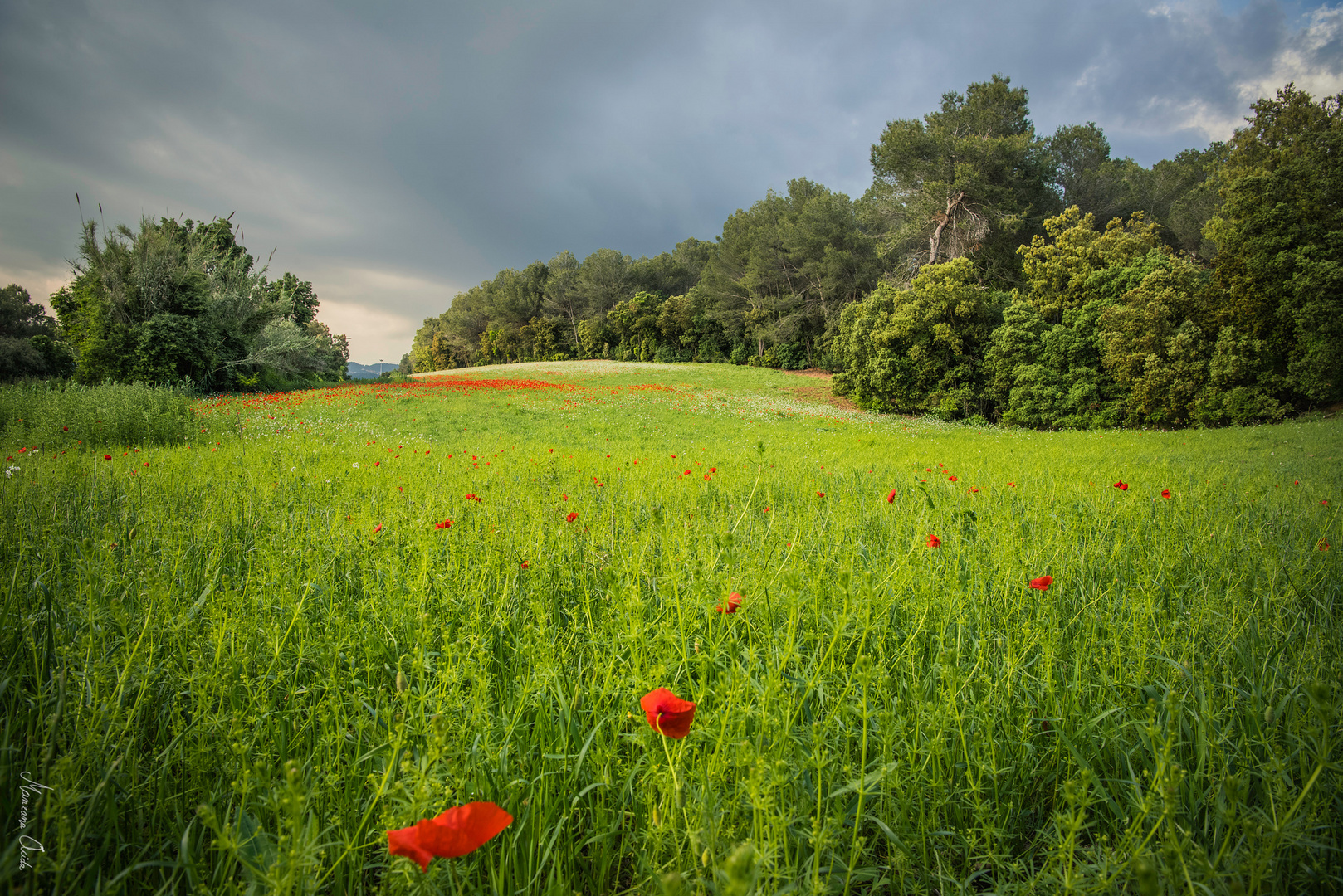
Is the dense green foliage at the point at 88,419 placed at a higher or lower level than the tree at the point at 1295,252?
lower

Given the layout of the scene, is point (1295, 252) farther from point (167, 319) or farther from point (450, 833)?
point (167, 319)

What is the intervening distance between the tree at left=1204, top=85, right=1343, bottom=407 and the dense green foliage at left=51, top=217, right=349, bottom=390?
34.2m

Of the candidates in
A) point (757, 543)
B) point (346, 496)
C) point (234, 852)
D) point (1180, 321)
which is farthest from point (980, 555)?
point (1180, 321)

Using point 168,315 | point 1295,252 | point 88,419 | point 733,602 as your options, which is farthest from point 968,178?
point 168,315

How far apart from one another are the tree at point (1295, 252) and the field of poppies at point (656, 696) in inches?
692

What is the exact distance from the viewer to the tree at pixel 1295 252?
14484mm

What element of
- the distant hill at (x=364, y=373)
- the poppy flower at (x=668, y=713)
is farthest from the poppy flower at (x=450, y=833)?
the distant hill at (x=364, y=373)

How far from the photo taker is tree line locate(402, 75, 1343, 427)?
1528 centimetres

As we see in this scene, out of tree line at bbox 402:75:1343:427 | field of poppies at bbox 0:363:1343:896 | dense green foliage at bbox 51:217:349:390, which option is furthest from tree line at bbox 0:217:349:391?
tree line at bbox 402:75:1343:427

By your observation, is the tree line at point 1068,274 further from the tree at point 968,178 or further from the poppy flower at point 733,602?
the poppy flower at point 733,602

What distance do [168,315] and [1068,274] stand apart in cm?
3351

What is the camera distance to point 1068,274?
19.6m

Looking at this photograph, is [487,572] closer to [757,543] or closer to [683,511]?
[757,543]

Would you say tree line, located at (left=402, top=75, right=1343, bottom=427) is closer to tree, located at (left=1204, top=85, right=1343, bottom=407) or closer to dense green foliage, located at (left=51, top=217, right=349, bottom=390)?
tree, located at (left=1204, top=85, right=1343, bottom=407)
